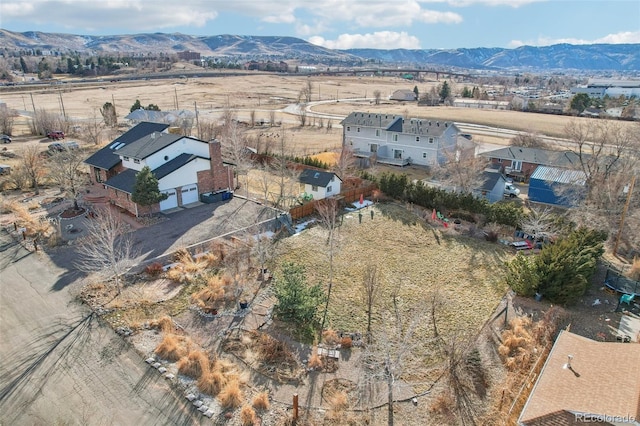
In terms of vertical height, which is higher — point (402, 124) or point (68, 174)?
point (402, 124)

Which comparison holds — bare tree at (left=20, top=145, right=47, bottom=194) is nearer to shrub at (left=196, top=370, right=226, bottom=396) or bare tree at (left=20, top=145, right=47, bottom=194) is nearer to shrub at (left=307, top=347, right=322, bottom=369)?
shrub at (left=196, top=370, right=226, bottom=396)

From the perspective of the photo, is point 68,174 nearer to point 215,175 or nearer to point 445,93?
point 215,175

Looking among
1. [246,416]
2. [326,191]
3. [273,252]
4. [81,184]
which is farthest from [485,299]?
[81,184]

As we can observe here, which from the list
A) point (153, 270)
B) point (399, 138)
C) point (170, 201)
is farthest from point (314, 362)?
point (399, 138)

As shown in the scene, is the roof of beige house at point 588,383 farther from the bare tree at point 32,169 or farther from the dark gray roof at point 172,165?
the bare tree at point 32,169

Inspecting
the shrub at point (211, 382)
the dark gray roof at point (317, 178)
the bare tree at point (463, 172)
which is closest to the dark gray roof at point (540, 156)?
the bare tree at point (463, 172)
